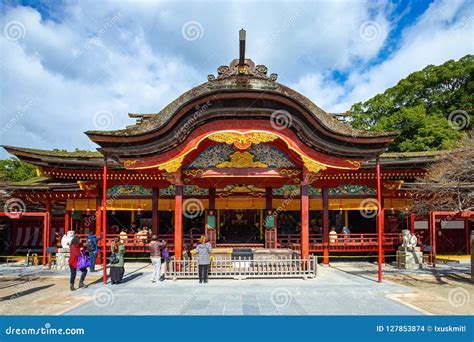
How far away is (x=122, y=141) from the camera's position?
12.2m

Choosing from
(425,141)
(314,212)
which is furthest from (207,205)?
(425,141)

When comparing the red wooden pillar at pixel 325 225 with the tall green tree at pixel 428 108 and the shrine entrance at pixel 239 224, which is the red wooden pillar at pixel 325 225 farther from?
the tall green tree at pixel 428 108

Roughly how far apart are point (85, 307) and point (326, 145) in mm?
8945

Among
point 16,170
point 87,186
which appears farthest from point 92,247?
point 16,170

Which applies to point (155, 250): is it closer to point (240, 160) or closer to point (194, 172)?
point (194, 172)

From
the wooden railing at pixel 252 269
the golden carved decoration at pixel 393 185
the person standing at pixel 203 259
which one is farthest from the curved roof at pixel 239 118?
the golden carved decoration at pixel 393 185

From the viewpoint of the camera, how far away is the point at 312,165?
1264 centimetres

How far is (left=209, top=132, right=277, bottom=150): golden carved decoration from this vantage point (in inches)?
482

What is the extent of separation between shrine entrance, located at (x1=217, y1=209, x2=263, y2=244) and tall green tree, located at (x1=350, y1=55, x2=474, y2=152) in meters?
19.6

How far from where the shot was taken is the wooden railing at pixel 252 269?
1213cm

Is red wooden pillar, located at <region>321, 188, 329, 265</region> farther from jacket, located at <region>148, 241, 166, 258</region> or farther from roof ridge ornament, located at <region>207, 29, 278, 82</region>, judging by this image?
jacket, located at <region>148, 241, 166, 258</region>

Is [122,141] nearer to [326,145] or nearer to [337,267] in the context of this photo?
[326,145]

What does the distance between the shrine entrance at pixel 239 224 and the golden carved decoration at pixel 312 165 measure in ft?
25.2

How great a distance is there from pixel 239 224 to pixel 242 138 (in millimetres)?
8930
